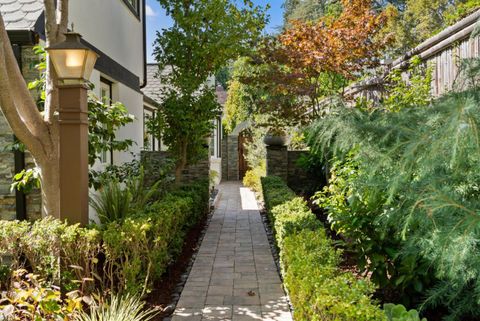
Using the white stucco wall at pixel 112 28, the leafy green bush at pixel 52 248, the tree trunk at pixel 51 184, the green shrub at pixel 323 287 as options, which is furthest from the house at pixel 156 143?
the green shrub at pixel 323 287

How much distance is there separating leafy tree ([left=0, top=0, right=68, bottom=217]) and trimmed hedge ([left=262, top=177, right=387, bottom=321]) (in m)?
2.38

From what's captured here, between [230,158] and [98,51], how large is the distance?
1419 centimetres

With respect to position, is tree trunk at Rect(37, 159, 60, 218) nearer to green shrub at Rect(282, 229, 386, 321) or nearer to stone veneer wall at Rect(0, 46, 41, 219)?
stone veneer wall at Rect(0, 46, 41, 219)

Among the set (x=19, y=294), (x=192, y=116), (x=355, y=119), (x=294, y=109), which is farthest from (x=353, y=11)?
(x=19, y=294)

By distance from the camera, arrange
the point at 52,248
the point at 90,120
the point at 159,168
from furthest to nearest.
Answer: the point at 159,168
the point at 90,120
the point at 52,248

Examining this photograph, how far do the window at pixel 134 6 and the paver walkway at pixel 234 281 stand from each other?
4901mm

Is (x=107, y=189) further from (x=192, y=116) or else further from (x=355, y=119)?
(x=355, y=119)

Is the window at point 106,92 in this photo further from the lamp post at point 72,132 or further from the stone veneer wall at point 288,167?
the stone veneer wall at point 288,167

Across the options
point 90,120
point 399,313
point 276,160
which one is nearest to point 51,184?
point 90,120

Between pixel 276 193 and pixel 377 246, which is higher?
pixel 276 193

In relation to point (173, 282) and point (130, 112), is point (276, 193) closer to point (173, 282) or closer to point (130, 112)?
point (173, 282)

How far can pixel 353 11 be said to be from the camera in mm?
7742

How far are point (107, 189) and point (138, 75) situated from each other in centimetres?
497

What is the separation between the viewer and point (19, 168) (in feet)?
16.8
